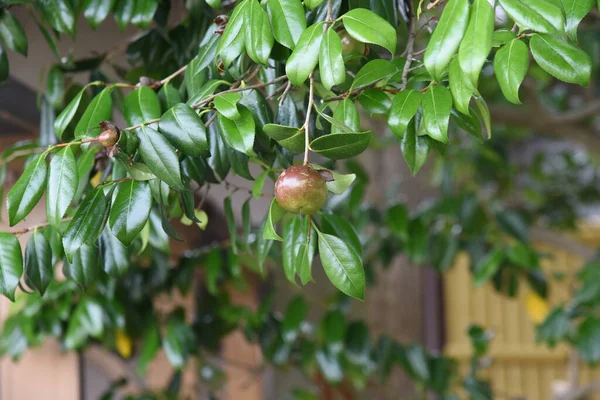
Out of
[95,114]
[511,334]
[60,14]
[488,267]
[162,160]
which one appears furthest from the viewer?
[511,334]

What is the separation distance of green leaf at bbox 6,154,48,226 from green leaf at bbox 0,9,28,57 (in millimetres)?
312

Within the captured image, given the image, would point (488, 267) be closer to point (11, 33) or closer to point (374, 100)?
point (374, 100)

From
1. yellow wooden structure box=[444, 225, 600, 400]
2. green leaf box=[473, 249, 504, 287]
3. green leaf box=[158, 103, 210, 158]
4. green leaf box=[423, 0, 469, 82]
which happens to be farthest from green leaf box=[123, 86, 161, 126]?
yellow wooden structure box=[444, 225, 600, 400]

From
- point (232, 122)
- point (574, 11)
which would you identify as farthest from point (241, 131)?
point (574, 11)

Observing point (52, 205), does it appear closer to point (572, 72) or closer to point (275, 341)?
point (572, 72)

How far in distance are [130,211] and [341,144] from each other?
210 mm

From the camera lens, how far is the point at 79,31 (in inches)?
46.8

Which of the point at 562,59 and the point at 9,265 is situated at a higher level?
the point at 562,59

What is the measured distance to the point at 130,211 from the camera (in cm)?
68

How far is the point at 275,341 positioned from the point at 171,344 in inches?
10.7

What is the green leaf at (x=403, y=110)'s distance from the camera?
69 centimetres

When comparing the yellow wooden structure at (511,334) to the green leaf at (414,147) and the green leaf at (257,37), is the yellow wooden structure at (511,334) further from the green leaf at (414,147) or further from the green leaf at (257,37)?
the green leaf at (257,37)

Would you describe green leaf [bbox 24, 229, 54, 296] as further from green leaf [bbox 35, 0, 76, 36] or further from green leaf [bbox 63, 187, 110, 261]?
green leaf [bbox 35, 0, 76, 36]

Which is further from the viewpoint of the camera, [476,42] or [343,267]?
[343,267]
